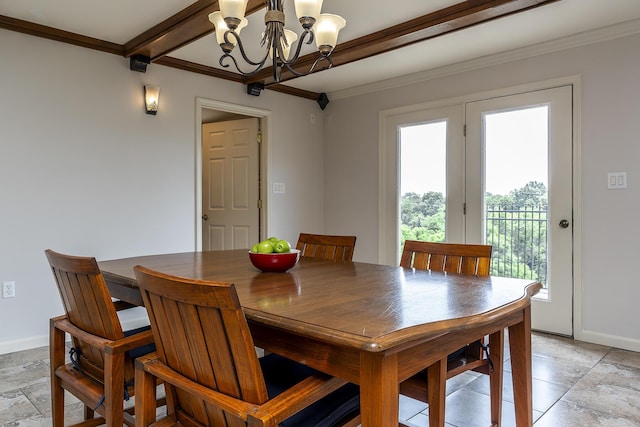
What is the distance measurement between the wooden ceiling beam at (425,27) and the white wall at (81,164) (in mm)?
1291

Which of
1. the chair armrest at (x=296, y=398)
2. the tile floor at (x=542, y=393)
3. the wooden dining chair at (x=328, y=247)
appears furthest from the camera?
the wooden dining chair at (x=328, y=247)

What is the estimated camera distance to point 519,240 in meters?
3.55

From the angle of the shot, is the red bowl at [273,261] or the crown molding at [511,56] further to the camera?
the crown molding at [511,56]

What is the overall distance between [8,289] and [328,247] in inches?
89.0

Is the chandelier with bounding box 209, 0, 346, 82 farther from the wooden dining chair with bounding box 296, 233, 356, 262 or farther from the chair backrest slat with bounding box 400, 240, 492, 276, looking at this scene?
the chair backrest slat with bounding box 400, 240, 492, 276

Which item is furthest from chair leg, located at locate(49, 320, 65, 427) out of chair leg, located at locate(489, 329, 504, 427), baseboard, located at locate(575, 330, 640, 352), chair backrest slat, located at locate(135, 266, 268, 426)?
baseboard, located at locate(575, 330, 640, 352)

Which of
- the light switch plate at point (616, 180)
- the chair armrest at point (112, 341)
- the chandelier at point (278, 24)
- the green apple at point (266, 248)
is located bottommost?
the chair armrest at point (112, 341)

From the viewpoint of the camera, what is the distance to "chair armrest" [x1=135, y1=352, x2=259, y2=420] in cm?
99

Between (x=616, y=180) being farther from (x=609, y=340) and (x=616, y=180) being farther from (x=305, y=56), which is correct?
(x=305, y=56)

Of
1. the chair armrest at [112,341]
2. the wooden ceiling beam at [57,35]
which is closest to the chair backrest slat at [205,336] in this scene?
the chair armrest at [112,341]

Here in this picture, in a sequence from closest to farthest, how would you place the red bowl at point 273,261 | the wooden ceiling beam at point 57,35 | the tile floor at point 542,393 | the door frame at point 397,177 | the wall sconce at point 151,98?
the red bowl at point 273,261, the tile floor at point 542,393, the wooden ceiling beam at point 57,35, the door frame at point 397,177, the wall sconce at point 151,98

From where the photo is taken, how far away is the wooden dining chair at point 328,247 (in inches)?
96.9

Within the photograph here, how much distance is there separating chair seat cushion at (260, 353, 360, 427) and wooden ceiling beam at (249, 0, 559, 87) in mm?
2333

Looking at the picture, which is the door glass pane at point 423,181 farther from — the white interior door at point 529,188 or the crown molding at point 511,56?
the crown molding at point 511,56
